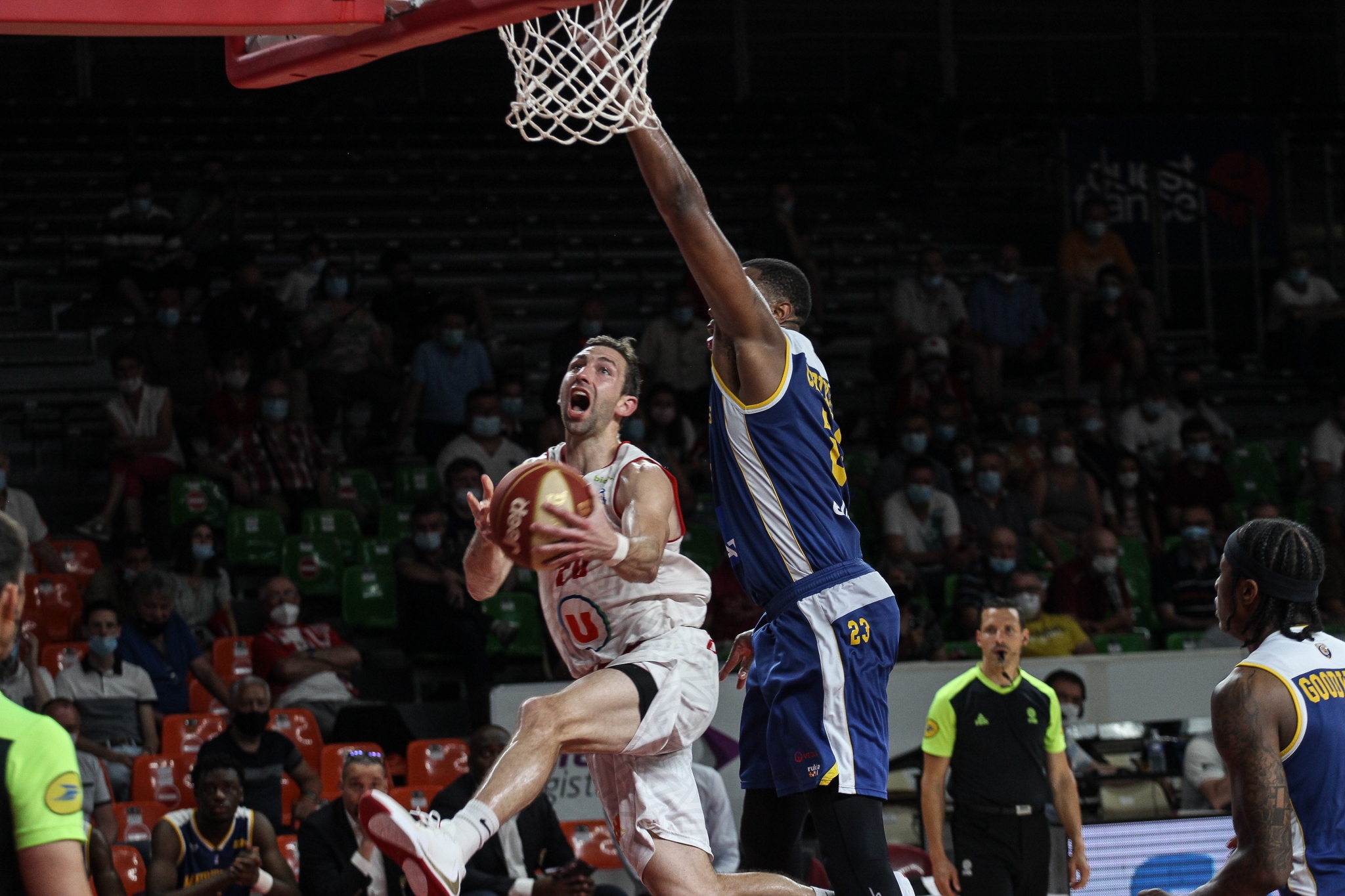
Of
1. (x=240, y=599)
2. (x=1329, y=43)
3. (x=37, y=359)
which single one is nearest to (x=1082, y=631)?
(x=240, y=599)

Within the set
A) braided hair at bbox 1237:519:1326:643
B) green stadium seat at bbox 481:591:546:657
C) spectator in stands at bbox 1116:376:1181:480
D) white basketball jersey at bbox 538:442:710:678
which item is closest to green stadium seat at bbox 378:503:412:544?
green stadium seat at bbox 481:591:546:657

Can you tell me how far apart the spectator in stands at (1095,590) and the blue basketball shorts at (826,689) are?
736cm

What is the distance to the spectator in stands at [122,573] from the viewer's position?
412 inches

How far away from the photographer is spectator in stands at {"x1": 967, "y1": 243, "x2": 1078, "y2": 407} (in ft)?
47.9

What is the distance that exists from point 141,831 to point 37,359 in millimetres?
6208

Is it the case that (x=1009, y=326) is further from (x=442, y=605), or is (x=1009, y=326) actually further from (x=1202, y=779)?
(x=442, y=605)

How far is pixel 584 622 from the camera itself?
5230mm

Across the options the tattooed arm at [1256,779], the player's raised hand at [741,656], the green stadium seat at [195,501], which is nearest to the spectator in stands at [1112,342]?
the green stadium seat at [195,501]

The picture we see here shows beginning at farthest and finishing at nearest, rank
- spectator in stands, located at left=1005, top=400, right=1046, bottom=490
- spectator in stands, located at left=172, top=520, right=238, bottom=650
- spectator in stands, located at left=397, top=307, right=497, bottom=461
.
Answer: spectator in stands, located at left=1005, top=400, right=1046, bottom=490 < spectator in stands, located at left=397, top=307, right=497, bottom=461 < spectator in stands, located at left=172, top=520, right=238, bottom=650

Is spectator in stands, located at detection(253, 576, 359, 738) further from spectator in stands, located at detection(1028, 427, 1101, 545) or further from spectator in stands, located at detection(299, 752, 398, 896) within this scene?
spectator in stands, located at detection(1028, 427, 1101, 545)

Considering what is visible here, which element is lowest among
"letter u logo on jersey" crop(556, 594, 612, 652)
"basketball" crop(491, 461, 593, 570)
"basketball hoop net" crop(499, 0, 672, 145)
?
"letter u logo on jersey" crop(556, 594, 612, 652)

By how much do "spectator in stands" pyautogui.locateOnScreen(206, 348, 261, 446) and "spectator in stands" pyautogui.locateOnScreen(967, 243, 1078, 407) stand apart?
637cm

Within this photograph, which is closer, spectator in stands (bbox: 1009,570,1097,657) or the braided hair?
the braided hair

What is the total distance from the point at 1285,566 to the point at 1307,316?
12806 mm
